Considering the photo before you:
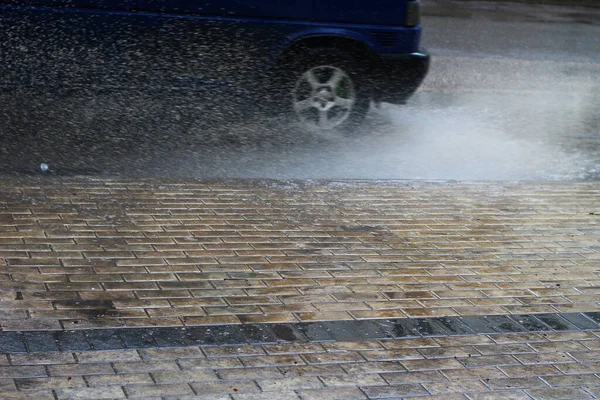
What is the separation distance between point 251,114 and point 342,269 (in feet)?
10.6

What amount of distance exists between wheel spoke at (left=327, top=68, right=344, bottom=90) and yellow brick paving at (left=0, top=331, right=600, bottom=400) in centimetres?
410

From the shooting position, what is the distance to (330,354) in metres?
4.12

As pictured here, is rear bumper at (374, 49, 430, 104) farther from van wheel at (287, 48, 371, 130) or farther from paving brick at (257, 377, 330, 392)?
paving brick at (257, 377, 330, 392)

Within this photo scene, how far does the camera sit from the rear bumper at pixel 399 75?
8.30 meters

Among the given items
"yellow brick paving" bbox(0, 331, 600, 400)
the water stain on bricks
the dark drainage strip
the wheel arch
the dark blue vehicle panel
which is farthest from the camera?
the wheel arch

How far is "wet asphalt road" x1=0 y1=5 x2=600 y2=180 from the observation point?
7.20 metres

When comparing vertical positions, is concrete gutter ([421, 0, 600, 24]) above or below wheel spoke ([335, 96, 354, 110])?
below

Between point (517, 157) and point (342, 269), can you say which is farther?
point (517, 157)

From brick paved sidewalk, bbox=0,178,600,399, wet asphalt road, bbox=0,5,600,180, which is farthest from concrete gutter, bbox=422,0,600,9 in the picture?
brick paved sidewalk, bbox=0,178,600,399

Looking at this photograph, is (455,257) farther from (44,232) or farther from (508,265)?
(44,232)

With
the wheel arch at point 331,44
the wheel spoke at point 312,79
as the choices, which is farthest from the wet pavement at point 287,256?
the wheel arch at point 331,44

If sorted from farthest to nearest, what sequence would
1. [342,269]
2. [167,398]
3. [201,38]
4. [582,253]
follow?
[201,38], [582,253], [342,269], [167,398]

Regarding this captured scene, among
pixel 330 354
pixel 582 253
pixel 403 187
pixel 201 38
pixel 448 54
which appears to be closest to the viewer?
pixel 330 354

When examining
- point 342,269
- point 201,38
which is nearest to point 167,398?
point 342,269
